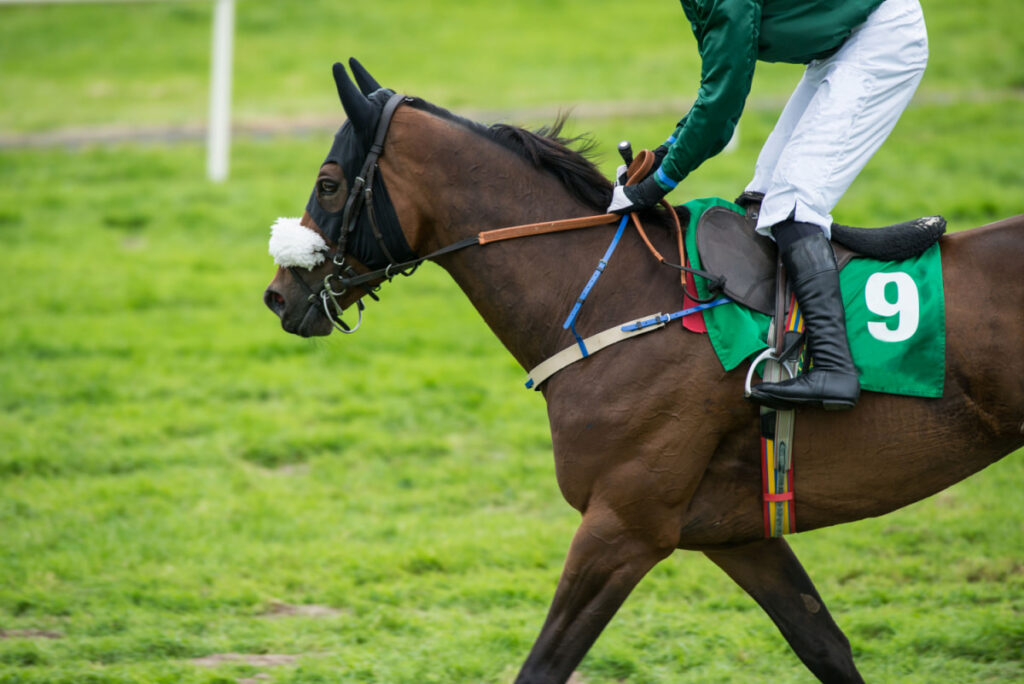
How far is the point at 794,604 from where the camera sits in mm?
4090

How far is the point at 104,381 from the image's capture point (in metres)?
8.38

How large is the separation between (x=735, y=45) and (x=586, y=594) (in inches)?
75.4

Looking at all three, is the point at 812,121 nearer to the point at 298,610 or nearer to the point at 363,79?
the point at 363,79

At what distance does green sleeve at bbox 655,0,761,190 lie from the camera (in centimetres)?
354

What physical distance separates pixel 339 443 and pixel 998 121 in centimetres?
1023

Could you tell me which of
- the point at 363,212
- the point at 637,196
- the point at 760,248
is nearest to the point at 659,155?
the point at 637,196

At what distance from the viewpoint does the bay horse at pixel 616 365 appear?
12.0 feet

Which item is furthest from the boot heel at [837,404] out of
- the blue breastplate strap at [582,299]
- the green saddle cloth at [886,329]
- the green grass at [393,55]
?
the green grass at [393,55]

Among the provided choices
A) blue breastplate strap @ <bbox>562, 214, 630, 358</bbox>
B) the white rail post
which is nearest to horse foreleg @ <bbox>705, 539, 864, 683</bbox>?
blue breastplate strap @ <bbox>562, 214, 630, 358</bbox>

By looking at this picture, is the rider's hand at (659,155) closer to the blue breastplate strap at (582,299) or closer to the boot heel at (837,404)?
the blue breastplate strap at (582,299)

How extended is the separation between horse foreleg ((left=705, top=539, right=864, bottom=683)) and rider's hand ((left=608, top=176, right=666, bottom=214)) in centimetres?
136

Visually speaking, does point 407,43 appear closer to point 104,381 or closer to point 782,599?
point 104,381

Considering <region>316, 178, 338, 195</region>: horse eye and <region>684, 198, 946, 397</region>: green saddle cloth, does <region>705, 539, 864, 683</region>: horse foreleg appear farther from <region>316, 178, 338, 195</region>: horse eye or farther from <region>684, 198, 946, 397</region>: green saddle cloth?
<region>316, 178, 338, 195</region>: horse eye

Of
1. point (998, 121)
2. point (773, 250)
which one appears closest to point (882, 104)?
point (773, 250)
